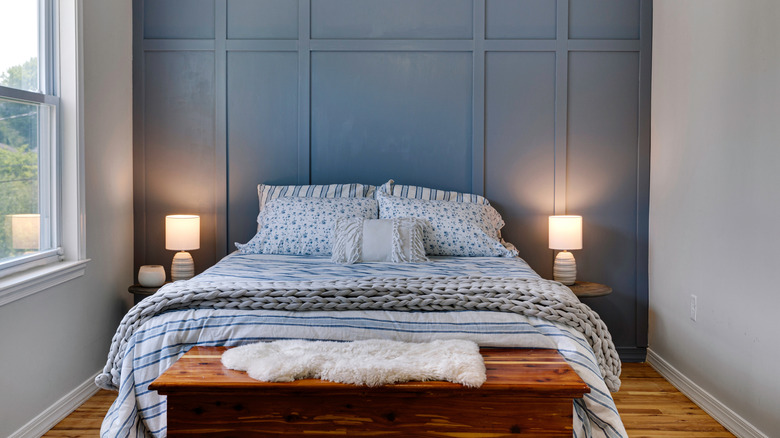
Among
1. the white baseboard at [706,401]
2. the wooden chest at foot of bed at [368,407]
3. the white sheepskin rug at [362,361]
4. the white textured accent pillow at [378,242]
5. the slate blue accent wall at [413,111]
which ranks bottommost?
the white baseboard at [706,401]

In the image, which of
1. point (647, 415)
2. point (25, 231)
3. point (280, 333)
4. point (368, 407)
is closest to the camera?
point (368, 407)

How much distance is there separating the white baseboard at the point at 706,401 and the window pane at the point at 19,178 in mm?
3249

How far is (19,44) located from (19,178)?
0.60 m

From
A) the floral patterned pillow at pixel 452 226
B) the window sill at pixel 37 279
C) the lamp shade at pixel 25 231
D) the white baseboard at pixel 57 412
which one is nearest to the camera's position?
the window sill at pixel 37 279

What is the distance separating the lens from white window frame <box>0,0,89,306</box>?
2957 mm

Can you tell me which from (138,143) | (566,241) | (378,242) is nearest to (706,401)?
(566,241)

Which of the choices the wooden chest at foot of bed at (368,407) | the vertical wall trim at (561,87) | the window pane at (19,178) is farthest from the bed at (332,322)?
the vertical wall trim at (561,87)

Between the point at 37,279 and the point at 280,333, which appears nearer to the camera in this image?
the point at 280,333

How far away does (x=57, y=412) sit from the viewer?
9.12 feet

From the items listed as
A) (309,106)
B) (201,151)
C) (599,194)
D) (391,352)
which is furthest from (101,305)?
(599,194)

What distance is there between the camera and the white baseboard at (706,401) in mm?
2604

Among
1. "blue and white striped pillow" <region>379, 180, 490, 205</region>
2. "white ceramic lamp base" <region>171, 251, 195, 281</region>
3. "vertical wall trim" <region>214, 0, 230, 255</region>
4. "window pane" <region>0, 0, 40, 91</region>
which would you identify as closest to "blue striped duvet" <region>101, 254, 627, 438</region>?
"window pane" <region>0, 0, 40, 91</region>

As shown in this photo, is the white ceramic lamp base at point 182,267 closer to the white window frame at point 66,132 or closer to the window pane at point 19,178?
the white window frame at point 66,132

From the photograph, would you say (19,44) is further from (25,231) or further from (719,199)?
(719,199)
